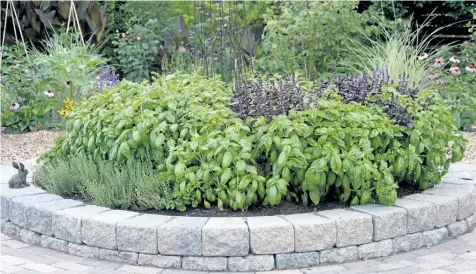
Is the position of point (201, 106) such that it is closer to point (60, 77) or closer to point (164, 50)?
point (60, 77)

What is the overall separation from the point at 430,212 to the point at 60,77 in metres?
4.40

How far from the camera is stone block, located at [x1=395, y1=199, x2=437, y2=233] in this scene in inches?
147

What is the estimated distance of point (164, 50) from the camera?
9.07m

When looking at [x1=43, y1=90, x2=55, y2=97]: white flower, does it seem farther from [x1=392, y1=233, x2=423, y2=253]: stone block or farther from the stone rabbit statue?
[x1=392, y1=233, x2=423, y2=253]: stone block

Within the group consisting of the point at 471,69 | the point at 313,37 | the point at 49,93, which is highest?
the point at 313,37

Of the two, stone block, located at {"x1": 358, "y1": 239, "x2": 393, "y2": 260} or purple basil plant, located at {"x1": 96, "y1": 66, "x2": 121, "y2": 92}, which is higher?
purple basil plant, located at {"x1": 96, "y1": 66, "x2": 121, "y2": 92}

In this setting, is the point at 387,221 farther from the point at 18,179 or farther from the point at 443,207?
the point at 18,179

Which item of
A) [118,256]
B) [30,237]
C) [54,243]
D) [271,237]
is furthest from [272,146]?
[30,237]

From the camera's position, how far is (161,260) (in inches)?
139

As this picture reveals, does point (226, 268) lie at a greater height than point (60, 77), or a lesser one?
lesser

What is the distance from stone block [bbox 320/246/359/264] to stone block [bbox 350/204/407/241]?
5.8 inches

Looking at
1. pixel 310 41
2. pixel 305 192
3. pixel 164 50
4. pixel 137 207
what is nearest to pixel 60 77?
pixel 164 50

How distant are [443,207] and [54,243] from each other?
87.5 inches

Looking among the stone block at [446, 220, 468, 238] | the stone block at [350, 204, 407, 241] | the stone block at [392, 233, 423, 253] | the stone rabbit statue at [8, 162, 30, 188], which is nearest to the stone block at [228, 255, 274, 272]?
the stone block at [350, 204, 407, 241]
